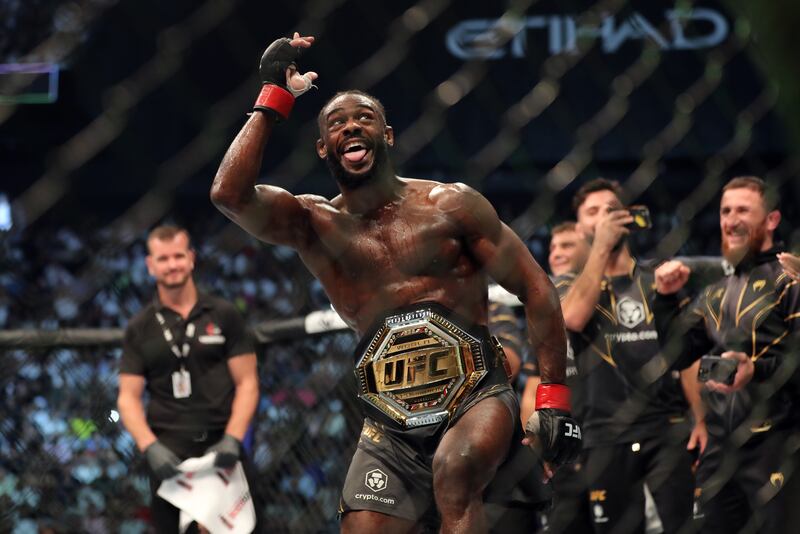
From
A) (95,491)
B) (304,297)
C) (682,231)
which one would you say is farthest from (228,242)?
(682,231)

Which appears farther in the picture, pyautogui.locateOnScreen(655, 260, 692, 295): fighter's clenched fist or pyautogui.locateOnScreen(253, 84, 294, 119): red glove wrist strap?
pyautogui.locateOnScreen(655, 260, 692, 295): fighter's clenched fist

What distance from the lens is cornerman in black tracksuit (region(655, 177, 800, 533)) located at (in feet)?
11.5

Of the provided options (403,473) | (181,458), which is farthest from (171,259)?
(403,473)

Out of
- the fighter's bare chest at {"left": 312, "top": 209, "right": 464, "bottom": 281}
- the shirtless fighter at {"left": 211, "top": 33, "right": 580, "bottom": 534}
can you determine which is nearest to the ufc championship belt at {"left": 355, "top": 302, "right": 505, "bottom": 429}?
the shirtless fighter at {"left": 211, "top": 33, "right": 580, "bottom": 534}

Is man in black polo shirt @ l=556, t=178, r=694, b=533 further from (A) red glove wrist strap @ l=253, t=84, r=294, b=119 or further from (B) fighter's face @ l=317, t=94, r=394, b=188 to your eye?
(A) red glove wrist strap @ l=253, t=84, r=294, b=119

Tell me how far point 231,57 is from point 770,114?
10.1 ft

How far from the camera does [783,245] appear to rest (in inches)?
148

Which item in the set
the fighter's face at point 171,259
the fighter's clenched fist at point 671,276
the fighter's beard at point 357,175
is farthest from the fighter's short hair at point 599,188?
the fighter's beard at point 357,175

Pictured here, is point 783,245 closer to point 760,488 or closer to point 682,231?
point 760,488

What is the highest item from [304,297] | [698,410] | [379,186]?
[379,186]

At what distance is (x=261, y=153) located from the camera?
2531mm

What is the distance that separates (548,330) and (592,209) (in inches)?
59.3

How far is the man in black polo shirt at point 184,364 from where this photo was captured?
4.20 meters

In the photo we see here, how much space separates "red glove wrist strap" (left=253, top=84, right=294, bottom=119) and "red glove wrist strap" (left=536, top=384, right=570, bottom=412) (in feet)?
2.85
